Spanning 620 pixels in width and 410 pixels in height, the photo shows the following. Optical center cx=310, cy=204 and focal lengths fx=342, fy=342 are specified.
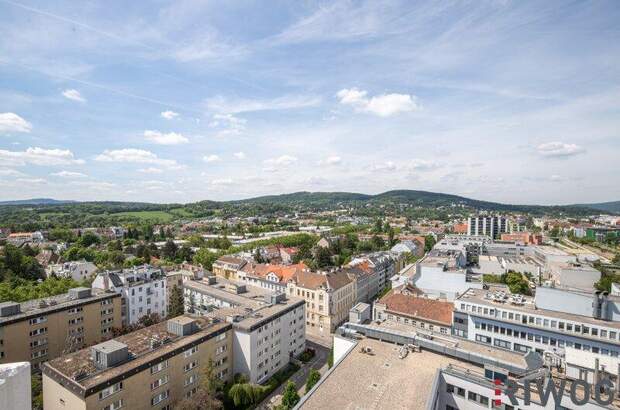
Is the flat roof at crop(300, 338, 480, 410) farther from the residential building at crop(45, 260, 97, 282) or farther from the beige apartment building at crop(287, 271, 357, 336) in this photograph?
the residential building at crop(45, 260, 97, 282)

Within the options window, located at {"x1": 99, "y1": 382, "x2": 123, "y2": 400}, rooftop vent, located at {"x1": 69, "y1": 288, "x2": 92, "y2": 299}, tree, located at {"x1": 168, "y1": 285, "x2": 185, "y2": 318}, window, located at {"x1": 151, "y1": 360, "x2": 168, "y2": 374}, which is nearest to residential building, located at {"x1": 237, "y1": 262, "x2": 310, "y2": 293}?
tree, located at {"x1": 168, "y1": 285, "x2": 185, "y2": 318}

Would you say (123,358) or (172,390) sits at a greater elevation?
(123,358)

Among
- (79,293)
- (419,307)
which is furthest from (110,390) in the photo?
(419,307)

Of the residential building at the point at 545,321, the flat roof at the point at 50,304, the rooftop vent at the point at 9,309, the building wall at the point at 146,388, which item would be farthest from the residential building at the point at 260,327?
the rooftop vent at the point at 9,309

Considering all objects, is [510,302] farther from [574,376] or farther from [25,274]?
[25,274]

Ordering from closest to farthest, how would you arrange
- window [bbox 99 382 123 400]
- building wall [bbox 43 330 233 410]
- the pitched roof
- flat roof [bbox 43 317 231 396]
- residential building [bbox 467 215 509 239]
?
window [bbox 99 382 123 400]
building wall [bbox 43 330 233 410]
flat roof [bbox 43 317 231 396]
the pitched roof
residential building [bbox 467 215 509 239]

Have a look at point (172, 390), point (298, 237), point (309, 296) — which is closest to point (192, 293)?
point (309, 296)
